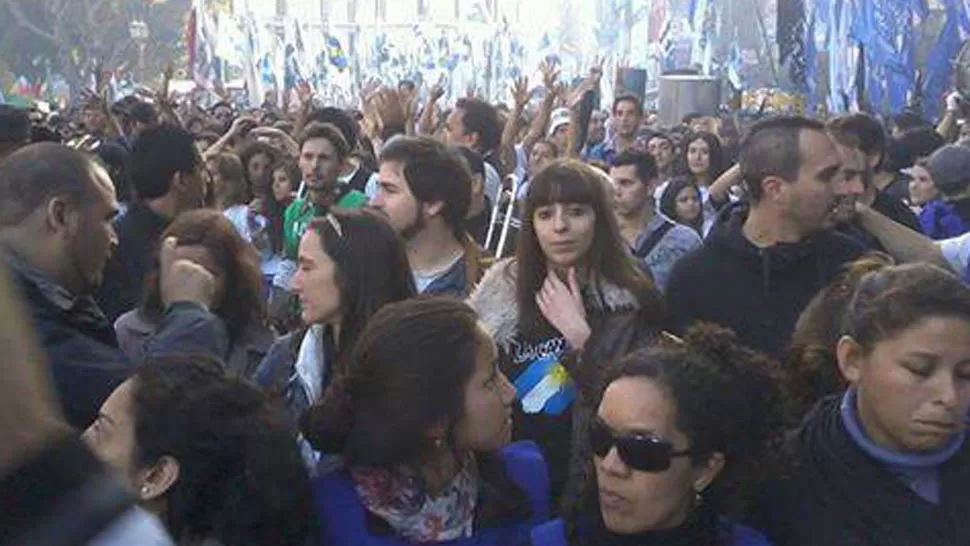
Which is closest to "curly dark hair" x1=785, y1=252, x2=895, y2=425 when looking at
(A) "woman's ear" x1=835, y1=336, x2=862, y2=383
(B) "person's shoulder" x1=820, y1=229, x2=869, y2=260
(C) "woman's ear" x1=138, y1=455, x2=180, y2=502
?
(A) "woman's ear" x1=835, y1=336, x2=862, y2=383

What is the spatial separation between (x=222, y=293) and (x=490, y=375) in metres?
1.54

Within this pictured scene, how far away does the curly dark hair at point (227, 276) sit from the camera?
4613mm

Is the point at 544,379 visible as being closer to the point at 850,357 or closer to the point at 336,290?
the point at 336,290

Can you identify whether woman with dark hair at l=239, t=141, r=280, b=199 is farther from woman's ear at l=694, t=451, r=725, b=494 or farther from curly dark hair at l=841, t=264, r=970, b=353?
woman's ear at l=694, t=451, r=725, b=494

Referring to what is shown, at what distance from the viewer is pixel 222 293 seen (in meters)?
4.60

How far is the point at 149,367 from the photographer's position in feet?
9.46

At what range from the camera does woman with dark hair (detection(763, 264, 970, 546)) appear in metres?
3.00

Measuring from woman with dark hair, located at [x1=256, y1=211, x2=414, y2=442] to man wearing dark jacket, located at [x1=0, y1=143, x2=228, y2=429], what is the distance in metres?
0.26

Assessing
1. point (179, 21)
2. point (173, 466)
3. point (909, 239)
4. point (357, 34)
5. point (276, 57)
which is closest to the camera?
point (173, 466)

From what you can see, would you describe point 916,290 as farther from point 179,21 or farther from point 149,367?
point 179,21

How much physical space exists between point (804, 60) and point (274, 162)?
10.4m

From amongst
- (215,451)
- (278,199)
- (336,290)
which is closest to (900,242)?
(336,290)

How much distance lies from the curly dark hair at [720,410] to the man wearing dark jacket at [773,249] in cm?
150

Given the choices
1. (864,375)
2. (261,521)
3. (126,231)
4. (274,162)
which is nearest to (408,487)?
(261,521)
